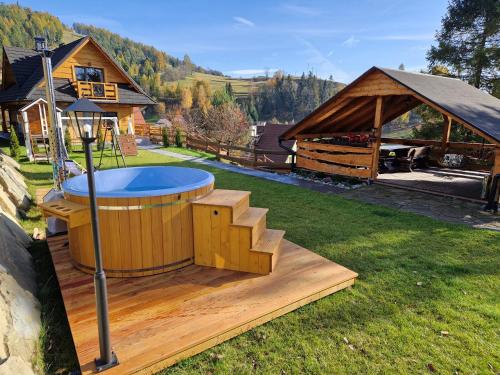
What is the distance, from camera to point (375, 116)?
30.9 ft

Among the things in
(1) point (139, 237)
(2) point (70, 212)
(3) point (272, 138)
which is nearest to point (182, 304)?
(1) point (139, 237)

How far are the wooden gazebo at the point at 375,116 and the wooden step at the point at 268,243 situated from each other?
17.7 ft

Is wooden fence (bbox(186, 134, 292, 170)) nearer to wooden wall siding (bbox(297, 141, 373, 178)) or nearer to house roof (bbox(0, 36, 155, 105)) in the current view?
wooden wall siding (bbox(297, 141, 373, 178))

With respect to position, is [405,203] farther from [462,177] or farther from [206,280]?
[206,280]

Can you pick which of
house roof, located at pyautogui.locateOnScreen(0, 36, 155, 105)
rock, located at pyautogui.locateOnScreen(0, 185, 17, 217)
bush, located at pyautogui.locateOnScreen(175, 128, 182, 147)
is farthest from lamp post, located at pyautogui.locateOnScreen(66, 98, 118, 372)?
bush, located at pyautogui.locateOnScreen(175, 128, 182, 147)

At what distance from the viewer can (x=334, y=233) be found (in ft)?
17.7

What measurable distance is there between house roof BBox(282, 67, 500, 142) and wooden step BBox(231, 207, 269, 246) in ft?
18.2

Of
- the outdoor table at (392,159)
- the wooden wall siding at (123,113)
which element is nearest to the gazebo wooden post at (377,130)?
the outdoor table at (392,159)

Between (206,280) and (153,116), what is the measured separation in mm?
68449

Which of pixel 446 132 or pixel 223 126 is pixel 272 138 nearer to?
pixel 223 126

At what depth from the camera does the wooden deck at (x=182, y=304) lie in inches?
101

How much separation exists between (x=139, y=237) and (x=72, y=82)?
696 inches

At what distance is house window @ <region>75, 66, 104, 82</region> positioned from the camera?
18053mm

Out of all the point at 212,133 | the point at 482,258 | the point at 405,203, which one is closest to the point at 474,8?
the point at 405,203
